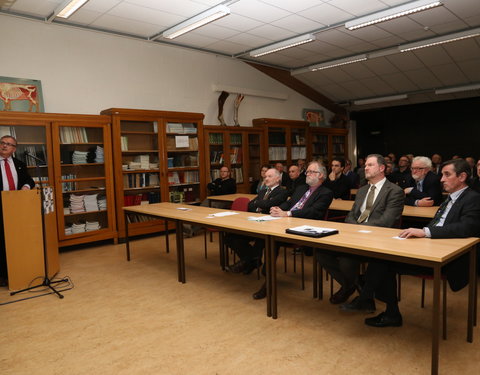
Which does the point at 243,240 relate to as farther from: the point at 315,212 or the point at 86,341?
the point at 86,341

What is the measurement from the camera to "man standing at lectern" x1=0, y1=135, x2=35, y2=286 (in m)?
4.11

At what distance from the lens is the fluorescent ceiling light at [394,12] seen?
5.18 metres

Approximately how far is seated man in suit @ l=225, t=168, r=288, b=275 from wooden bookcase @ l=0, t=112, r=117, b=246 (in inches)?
102

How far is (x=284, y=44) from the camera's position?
22.4 ft

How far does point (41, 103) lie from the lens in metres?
5.52

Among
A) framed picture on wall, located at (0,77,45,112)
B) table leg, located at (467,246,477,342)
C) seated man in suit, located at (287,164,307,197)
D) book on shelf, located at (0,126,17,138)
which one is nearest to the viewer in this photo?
table leg, located at (467,246,477,342)

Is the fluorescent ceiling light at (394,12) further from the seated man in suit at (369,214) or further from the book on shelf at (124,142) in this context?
the book on shelf at (124,142)

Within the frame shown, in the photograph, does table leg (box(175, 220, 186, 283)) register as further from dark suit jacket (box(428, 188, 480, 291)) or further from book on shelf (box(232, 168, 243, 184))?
book on shelf (box(232, 168, 243, 184))

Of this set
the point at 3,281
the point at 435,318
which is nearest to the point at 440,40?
the point at 435,318

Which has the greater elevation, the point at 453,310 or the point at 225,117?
the point at 225,117

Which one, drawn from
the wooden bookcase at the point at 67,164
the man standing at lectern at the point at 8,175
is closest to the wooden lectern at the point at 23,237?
the man standing at lectern at the point at 8,175

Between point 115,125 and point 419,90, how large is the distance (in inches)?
298

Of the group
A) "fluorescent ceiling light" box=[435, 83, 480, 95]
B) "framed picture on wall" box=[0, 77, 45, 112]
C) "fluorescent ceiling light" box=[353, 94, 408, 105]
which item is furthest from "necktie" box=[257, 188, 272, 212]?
"fluorescent ceiling light" box=[435, 83, 480, 95]

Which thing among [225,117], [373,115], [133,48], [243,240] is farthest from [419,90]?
[243,240]
